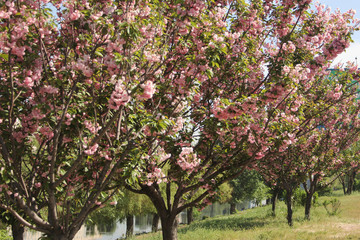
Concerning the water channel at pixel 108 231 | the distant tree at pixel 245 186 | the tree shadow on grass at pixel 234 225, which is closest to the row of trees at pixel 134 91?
the tree shadow on grass at pixel 234 225

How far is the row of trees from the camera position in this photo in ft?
14.4

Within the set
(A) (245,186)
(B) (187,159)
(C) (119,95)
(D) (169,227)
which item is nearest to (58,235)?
(B) (187,159)

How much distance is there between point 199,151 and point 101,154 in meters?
3.24

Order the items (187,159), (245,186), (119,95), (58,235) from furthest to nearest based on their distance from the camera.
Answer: (245,186) → (187,159) → (58,235) → (119,95)

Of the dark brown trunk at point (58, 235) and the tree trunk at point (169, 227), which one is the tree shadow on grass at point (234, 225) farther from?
the dark brown trunk at point (58, 235)

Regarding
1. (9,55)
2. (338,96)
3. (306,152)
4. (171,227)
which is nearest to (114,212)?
(306,152)

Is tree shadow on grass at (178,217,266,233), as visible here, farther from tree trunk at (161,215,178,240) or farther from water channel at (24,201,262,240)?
tree trunk at (161,215,178,240)

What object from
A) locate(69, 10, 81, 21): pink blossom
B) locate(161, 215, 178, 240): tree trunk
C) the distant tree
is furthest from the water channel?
locate(69, 10, 81, 21): pink blossom

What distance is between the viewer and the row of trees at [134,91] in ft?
14.4

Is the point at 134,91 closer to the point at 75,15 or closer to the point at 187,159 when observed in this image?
the point at 75,15

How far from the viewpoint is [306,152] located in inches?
643

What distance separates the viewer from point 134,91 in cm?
386

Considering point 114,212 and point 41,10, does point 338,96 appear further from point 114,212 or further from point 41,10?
point 114,212

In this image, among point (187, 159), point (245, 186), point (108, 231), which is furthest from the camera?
point (245, 186)
